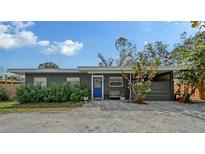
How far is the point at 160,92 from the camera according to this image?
731 inches

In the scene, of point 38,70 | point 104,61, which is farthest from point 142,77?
point 104,61

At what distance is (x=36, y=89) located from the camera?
55.3ft

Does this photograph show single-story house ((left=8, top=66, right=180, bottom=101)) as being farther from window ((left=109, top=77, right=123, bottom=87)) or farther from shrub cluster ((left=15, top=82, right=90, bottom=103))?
shrub cluster ((left=15, top=82, right=90, bottom=103))

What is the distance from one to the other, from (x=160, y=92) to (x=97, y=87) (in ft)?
15.9

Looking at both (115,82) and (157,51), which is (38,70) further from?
(157,51)

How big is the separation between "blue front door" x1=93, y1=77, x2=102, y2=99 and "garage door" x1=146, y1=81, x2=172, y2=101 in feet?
12.1

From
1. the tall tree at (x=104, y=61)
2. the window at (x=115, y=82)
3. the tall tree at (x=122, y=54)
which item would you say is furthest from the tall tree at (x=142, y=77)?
the tall tree at (x=104, y=61)

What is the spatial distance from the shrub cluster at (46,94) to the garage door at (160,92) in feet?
18.8

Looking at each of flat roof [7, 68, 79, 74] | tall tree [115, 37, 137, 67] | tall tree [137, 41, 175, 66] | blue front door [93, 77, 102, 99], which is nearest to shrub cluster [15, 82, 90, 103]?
flat roof [7, 68, 79, 74]
